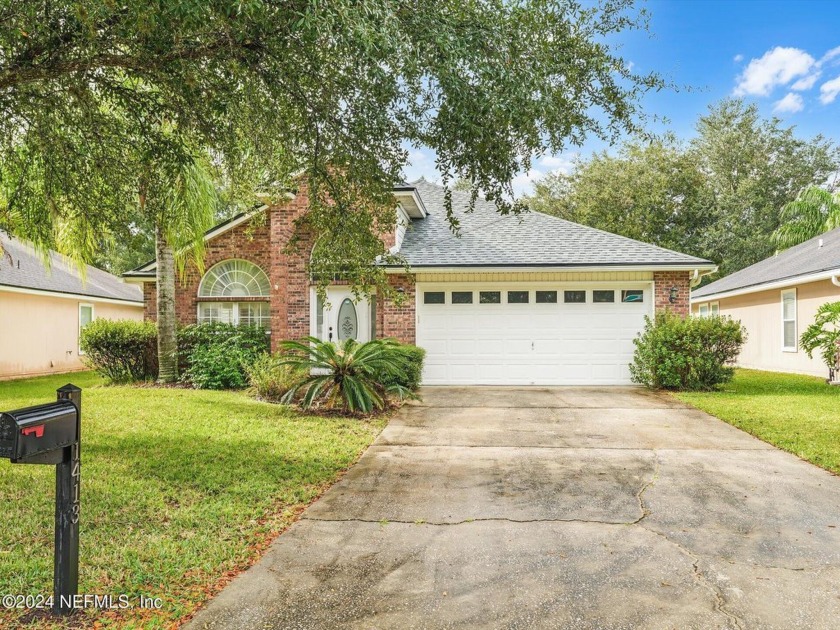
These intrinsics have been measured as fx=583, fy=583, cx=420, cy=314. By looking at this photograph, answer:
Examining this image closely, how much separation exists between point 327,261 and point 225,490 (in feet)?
8.58

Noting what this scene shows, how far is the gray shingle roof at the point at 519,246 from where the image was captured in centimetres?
1272

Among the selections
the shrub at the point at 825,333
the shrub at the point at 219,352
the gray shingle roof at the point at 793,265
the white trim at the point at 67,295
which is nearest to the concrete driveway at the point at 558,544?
the shrub at the point at 825,333

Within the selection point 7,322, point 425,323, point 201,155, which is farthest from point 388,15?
point 7,322

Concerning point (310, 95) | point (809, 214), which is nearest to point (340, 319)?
point (310, 95)

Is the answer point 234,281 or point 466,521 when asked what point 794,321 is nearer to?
point 234,281

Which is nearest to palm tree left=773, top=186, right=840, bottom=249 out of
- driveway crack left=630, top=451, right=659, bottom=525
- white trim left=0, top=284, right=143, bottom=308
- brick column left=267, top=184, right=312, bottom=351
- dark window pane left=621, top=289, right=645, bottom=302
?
dark window pane left=621, top=289, right=645, bottom=302

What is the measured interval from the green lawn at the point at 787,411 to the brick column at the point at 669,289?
1.95 metres

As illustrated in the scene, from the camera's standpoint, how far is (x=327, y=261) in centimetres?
646

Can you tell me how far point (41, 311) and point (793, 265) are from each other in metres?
21.4

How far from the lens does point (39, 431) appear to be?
8.32 ft

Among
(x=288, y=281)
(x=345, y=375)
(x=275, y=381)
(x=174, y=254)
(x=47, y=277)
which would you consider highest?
(x=174, y=254)

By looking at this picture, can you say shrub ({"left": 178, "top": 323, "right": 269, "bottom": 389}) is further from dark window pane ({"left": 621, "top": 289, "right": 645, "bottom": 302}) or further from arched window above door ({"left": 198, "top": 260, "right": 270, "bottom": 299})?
dark window pane ({"left": 621, "top": 289, "right": 645, "bottom": 302})

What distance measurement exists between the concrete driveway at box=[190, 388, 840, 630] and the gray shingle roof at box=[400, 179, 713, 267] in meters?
6.26

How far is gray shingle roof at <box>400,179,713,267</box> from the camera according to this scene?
12.7 meters
